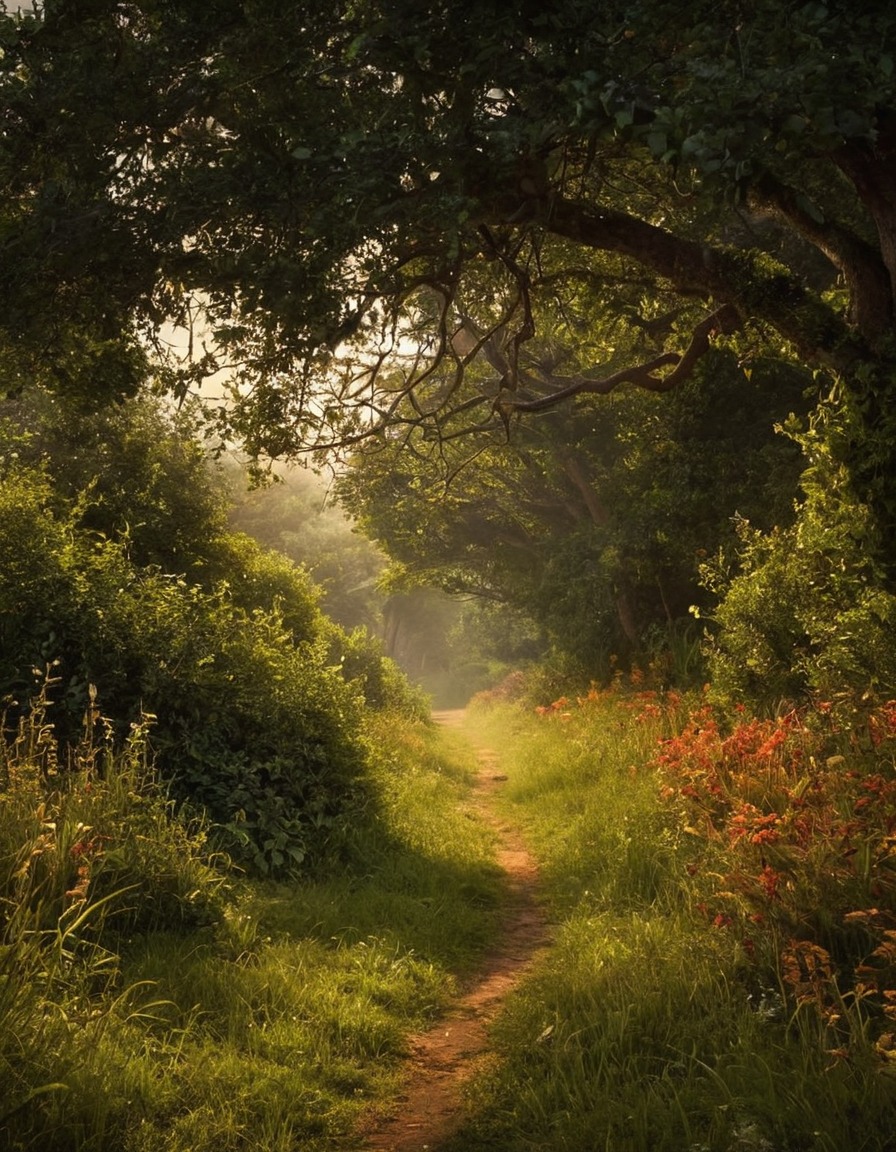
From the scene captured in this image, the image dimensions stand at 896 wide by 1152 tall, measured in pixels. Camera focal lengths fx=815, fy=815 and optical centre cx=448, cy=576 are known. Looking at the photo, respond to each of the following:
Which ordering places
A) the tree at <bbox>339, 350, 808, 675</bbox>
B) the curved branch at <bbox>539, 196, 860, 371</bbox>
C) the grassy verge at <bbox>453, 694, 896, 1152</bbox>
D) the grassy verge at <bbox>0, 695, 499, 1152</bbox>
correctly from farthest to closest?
the tree at <bbox>339, 350, 808, 675</bbox>, the curved branch at <bbox>539, 196, 860, 371</bbox>, the grassy verge at <bbox>0, 695, 499, 1152</bbox>, the grassy verge at <bbox>453, 694, 896, 1152</bbox>

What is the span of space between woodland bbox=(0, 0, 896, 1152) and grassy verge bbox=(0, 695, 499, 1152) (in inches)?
1.2

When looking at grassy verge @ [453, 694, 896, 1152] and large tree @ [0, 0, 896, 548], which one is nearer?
grassy verge @ [453, 694, 896, 1152]

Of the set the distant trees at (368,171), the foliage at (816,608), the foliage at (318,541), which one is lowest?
the foliage at (318,541)

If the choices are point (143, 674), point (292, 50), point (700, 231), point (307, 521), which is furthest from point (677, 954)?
point (307, 521)

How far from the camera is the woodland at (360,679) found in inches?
166

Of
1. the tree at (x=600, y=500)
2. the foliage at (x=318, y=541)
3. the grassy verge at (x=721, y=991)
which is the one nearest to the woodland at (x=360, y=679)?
the grassy verge at (x=721, y=991)

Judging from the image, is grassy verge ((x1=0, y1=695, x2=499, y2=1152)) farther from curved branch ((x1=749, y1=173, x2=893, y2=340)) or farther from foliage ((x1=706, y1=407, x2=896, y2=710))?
curved branch ((x1=749, y1=173, x2=893, y2=340))

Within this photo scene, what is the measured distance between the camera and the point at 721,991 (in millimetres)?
4645

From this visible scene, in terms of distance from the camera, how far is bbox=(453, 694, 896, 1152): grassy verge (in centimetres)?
364

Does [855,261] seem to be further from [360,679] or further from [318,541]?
[318,541]

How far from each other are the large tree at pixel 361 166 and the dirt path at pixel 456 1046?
4.54 m

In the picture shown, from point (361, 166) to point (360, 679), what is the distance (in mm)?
8117

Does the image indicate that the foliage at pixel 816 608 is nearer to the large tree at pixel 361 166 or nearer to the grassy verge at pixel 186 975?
Answer: the large tree at pixel 361 166

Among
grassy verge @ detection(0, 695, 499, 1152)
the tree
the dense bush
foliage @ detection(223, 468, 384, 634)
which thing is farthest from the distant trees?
foliage @ detection(223, 468, 384, 634)
